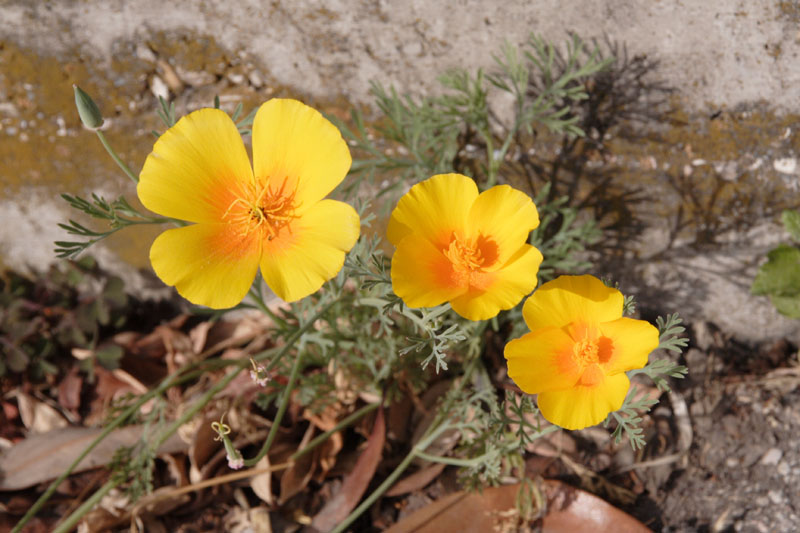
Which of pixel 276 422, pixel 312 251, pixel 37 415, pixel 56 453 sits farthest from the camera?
pixel 37 415

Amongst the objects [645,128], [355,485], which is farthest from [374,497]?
[645,128]

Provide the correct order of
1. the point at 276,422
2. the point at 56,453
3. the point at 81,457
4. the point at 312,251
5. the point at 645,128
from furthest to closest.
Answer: the point at 56,453 < the point at 645,128 < the point at 81,457 < the point at 276,422 < the point at 312,251

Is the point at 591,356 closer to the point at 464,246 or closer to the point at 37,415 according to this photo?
the point at 464,246

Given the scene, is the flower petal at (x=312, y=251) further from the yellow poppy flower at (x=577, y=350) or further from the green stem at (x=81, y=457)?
the green stem at (x=81, y=457)

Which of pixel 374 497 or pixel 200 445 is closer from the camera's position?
pixel 374 497

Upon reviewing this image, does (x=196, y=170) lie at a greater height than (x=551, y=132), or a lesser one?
greater

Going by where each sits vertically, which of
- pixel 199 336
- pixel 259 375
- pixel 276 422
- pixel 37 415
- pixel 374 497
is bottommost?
pixel 37 415
